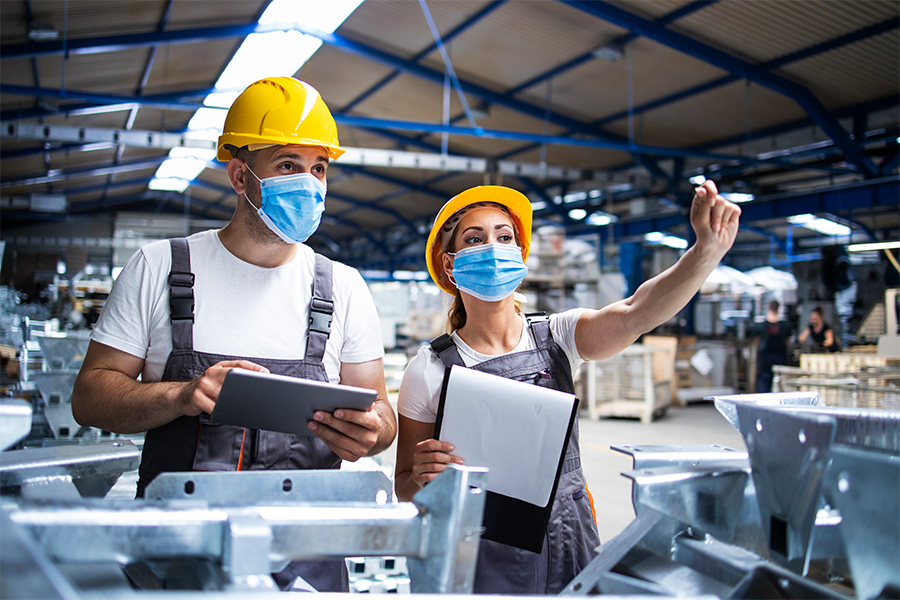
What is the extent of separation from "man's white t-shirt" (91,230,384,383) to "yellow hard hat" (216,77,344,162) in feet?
1.01

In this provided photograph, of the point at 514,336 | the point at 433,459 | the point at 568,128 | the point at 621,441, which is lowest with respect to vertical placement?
the point at 621,441

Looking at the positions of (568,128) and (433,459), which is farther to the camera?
(568,128)

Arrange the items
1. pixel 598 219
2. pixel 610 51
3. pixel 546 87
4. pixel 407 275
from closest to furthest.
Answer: pixel 610 51 < pixel 546 87 < pixel 598 219 < pixel 407 275

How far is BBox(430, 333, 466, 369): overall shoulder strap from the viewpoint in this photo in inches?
74.1

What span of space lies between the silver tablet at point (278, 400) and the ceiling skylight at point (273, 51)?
6870 mm

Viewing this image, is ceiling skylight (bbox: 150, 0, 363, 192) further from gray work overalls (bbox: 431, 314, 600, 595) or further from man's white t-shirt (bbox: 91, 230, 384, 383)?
gray work overalls (bbox: 431, 314, 600, 595)

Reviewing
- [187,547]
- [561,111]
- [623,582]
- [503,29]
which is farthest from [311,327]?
[561,111]

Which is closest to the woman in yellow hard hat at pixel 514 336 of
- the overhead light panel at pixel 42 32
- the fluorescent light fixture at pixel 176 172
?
the overhead light panel at pixel 42 32

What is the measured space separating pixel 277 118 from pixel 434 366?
0.84m

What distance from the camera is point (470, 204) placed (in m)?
2.08

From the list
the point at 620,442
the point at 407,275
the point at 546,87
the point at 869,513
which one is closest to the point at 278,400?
the point at 869,513

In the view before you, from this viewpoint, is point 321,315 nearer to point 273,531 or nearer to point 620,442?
point 273,531

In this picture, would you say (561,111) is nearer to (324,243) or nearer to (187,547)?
(187,547)

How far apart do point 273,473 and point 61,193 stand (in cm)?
2028
